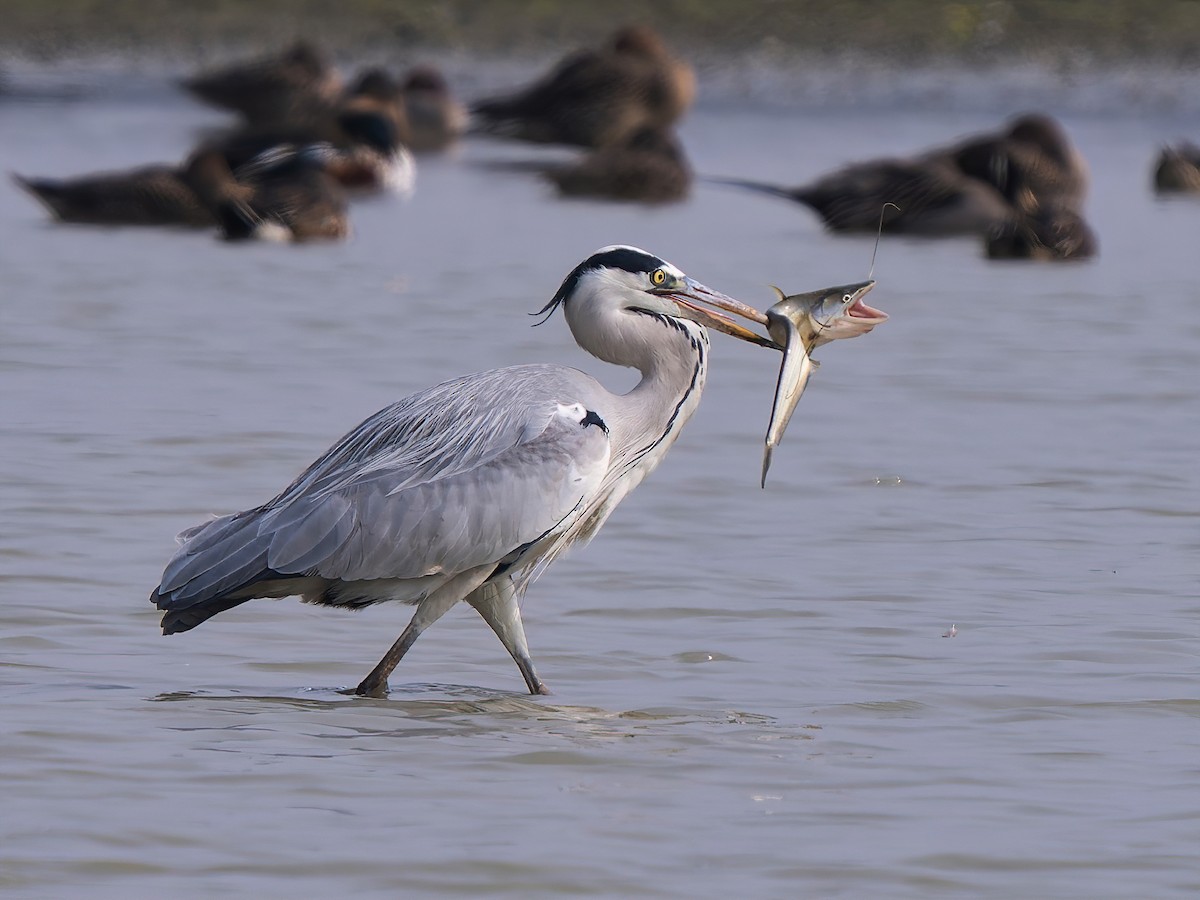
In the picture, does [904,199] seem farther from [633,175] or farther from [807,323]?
[807,323]

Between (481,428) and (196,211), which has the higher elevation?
(481,428)

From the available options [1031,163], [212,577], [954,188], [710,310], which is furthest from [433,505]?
[1031,163]

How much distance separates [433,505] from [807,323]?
123 centimetres

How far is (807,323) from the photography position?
6828 millimetres

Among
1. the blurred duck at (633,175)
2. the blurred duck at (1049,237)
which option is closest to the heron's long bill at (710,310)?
the blurred duck at (1049,237)

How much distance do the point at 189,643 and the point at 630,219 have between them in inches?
538

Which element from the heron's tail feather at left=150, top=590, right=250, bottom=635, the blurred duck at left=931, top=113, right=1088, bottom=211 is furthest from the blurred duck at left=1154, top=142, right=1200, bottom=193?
the heron's tail feather at left=150, top=590, right=250, bottom=635

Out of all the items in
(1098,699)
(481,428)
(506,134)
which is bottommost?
(506,134)

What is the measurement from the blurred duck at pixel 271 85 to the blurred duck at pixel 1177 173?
1111 cm

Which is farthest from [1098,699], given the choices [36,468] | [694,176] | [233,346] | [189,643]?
[694,176]

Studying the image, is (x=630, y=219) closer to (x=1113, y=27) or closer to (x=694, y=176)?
(x=694, y=176)

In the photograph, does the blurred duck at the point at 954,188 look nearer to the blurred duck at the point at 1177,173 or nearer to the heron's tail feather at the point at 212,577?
the blurred duck at the point at 1177,173

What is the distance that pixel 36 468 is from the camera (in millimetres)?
9539

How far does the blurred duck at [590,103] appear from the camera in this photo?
27.1 meters
